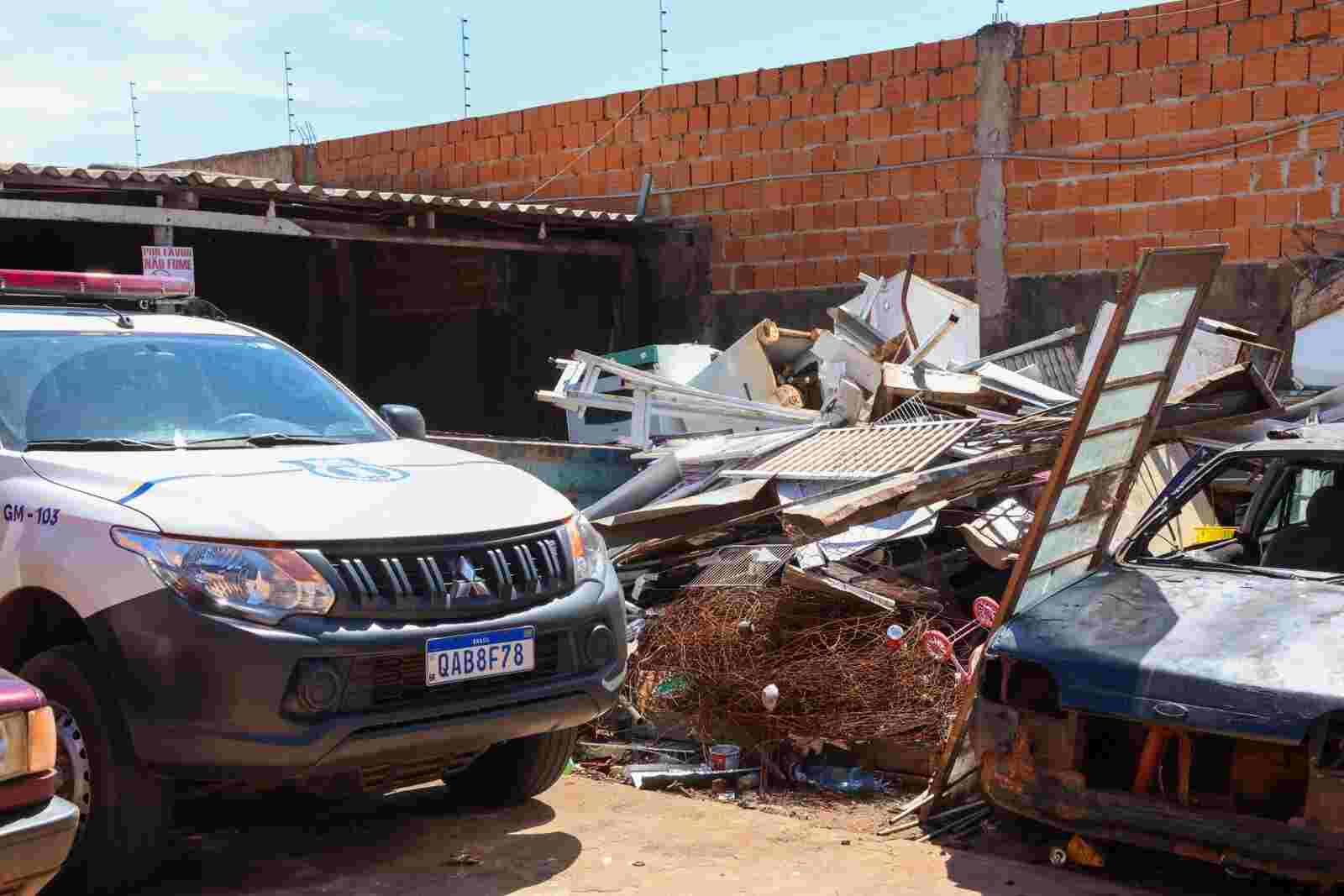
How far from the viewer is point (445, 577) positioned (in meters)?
4.50

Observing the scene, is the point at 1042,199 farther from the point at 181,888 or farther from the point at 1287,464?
the point at 181,888

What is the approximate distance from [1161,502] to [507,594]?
261cm

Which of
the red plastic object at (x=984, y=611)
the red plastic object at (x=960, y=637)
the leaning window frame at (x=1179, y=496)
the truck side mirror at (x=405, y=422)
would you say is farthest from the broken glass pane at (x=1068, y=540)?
the truck side mirror at (x=405, y=422)

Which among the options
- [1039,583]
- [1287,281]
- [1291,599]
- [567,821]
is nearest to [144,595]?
[567,821]

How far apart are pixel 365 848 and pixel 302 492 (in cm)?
137

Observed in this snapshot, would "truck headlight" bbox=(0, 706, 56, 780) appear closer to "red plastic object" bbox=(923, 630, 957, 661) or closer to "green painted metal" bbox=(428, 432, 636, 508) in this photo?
"red plastic object" bbox=(923, 630, 957, 661)

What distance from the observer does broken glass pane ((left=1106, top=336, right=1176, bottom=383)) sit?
5.14 m

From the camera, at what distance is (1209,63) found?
11.2 m

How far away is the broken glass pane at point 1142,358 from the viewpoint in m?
5.14

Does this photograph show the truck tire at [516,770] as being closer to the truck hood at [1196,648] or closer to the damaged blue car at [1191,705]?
the damaged blue car at [1191,705]

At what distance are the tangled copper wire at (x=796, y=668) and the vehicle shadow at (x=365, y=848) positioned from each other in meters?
1.12

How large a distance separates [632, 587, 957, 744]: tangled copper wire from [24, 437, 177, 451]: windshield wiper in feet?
8.81

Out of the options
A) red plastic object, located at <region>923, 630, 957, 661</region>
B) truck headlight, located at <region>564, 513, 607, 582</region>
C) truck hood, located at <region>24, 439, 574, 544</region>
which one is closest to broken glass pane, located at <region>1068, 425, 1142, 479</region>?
red plastic object, located at <region>923, 630, 957, 661</region>

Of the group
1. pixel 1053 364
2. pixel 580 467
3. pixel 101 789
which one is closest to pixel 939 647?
pixel 101 789
